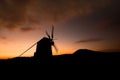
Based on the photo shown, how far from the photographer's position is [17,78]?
20.7 meters

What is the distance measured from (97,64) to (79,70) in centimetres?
332

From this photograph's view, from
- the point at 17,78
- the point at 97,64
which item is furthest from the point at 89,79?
the point at 17,78

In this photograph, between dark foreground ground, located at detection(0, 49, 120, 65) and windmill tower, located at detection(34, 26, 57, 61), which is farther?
windmill tower, located at detection(34, 26, 57, 61)

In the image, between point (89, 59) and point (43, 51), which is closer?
point (89, 59)

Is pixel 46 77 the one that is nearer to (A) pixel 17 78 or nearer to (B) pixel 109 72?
(A) pixel 17 78

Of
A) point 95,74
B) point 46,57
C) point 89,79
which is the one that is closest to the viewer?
point 89,79

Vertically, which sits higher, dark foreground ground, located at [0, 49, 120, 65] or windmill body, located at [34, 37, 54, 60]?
windmill body, located at [34, 37, 54, 60]

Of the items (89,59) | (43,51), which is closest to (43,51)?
(43,51)

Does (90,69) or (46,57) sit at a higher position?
(46,57)

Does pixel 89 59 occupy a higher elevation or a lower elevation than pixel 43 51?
lower

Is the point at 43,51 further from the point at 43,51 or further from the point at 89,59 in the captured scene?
the point at 89,59

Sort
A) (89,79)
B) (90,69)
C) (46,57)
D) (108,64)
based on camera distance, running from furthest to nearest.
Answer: (46,57) < (108,64) < (90,69) < (89,79)

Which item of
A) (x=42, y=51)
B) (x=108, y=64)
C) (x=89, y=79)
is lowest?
(x=89, y=79)

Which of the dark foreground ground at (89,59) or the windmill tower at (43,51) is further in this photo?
the windmill tower at (43,51)
